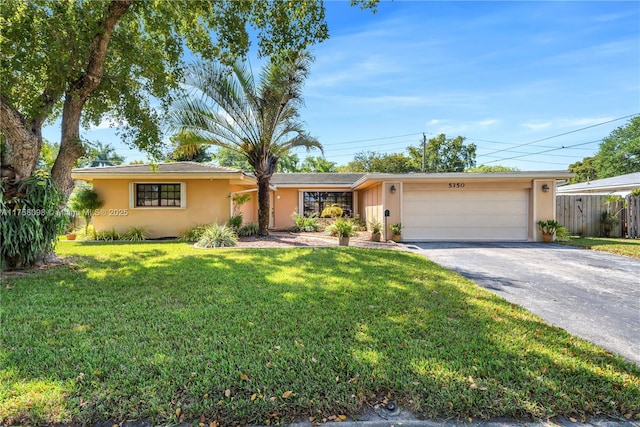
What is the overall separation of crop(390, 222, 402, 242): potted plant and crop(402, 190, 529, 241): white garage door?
21.3 inches

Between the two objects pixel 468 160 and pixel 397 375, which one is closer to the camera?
pixel 397 375

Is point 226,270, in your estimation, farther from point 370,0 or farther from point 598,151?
point 598,151

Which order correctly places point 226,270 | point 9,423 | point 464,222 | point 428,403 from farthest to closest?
point 464,222 → point 226,270 → point 428,403 → point 9,423

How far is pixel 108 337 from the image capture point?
11.0 ft

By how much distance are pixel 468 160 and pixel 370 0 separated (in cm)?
3509

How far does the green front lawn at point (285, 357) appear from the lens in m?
2.30

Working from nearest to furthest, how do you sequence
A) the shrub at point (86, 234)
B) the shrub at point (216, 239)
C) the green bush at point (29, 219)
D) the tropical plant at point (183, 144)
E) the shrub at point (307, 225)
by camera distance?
the green bush at point (29, 219) < the shrub at point (216, 239) < the tropical plant at point (183, 144) < the shrub at point (86, 234) < the shrub at point (307, 225)

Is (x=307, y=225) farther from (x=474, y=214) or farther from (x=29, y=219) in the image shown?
(x=29, y=219)

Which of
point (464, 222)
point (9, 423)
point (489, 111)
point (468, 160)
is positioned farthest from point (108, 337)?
point (468, 160)

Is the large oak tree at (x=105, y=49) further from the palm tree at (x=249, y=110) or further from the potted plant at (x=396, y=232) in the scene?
the potted plant at (x=396, y=232)

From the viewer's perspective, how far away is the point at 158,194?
13148 mm

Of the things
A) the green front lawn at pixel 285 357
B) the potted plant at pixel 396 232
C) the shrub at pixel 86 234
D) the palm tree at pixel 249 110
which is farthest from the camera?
the shrub at pixel 86 234

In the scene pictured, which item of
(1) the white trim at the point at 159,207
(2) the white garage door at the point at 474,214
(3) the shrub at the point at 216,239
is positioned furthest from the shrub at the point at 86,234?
(2) the white garage door at the point at 474,214

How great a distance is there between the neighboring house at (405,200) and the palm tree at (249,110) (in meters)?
1.38
